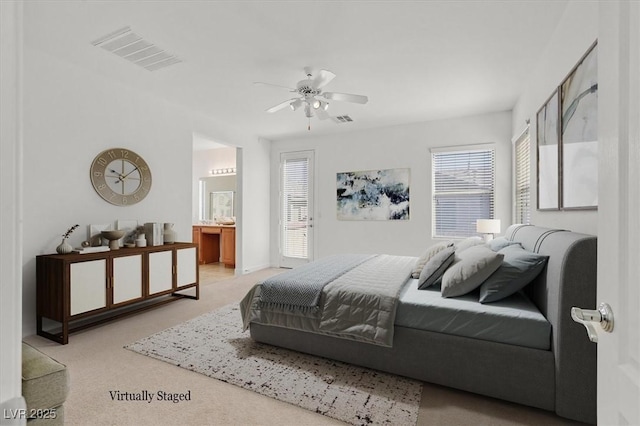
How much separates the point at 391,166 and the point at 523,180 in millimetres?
2031

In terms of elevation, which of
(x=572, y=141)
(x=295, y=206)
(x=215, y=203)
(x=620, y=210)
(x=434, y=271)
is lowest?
(x=434, y=271)

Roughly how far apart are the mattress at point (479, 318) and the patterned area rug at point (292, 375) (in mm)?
455

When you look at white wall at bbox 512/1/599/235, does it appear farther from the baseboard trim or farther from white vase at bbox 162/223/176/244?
white vase at bbox 162/223/176/244

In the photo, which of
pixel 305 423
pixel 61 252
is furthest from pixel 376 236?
pixel 61 252

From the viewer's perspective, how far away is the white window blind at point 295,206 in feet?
19.9

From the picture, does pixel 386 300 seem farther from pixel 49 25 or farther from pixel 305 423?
pixel 49 25

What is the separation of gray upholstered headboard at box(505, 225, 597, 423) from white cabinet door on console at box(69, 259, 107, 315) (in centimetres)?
366

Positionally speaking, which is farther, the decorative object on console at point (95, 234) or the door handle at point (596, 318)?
the decorative object on console at point (95, 234)

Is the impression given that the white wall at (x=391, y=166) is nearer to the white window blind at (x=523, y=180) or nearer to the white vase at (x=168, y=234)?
the white window blind at (x=523, y=180)

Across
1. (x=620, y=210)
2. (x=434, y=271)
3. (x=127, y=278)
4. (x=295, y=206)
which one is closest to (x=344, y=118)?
(x=295, y=206)

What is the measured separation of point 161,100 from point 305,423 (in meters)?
4.06

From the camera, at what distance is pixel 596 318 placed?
0.65m

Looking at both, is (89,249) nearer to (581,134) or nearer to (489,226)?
(581,134)

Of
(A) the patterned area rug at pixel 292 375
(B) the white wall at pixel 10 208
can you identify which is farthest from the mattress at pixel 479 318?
(B) the white wall at pixel 10 208
